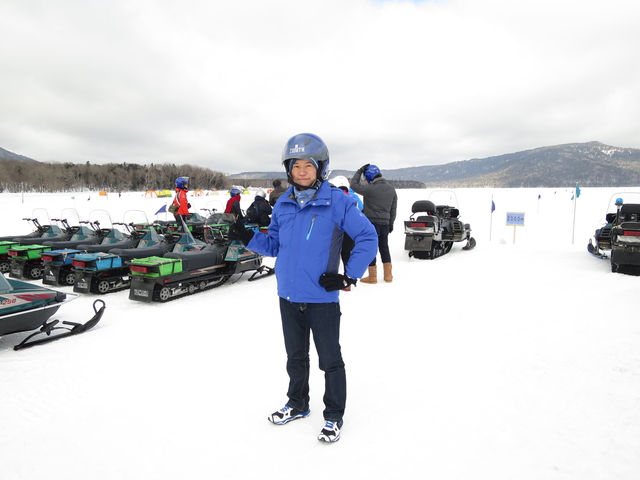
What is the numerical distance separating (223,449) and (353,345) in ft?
5.57

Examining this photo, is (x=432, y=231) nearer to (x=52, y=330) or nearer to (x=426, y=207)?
(x=426, y=207)

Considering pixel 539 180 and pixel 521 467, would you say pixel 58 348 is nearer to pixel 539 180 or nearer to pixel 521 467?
pixel 521 467

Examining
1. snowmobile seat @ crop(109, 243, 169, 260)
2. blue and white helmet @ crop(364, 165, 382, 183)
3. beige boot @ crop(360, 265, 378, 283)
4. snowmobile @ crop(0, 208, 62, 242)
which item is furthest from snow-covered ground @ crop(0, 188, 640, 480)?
snowmobile @ crop(0, 208, 62, 242)

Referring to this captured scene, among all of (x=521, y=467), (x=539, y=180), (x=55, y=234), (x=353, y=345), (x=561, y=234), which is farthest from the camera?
(x=539, y=180)

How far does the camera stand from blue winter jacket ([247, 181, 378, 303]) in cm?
213

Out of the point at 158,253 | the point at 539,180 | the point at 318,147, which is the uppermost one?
the point at 539,180

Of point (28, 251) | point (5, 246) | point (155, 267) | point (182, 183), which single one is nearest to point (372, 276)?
point (155, 267)

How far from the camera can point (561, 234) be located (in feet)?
40.1

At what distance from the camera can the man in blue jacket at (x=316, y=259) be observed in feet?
7.02

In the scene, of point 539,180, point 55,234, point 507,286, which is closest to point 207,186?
point 55,234

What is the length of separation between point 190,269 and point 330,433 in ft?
14.2

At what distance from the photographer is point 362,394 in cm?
271

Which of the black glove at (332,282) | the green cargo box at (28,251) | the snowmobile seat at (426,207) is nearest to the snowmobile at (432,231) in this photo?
the snowmobile seat at (426,207)

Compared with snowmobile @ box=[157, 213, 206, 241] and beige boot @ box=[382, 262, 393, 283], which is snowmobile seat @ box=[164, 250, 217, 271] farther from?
snowmobile @ box=[157, 213, 206, 241]
